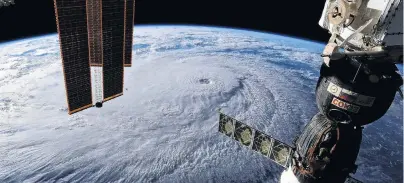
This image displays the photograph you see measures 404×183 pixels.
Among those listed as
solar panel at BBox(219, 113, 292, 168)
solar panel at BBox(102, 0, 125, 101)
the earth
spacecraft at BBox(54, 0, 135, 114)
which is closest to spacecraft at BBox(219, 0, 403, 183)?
solar panel at BBox(219, 113, 292, 168)

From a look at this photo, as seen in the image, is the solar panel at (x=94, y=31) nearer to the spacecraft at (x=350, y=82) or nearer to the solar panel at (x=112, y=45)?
the solar panel at (x=112, y=45)

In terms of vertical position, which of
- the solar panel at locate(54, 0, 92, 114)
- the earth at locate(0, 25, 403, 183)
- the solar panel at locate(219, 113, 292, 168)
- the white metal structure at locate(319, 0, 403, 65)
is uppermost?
the white metal structure at locate(319, 0, 403, 65)

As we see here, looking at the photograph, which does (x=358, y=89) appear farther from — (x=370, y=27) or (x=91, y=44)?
(x=91, y=44)

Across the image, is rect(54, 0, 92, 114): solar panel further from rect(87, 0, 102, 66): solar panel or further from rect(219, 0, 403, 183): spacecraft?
rect(219, 0, 403, 183): spacecraft

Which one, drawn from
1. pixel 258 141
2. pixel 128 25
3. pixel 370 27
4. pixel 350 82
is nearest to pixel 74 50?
pixel 128 25

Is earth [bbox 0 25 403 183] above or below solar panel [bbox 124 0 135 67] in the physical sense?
below

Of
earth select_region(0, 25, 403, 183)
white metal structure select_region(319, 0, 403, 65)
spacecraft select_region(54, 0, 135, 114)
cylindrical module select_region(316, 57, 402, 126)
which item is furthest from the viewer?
earth select_region(0, 25, 403, 183)

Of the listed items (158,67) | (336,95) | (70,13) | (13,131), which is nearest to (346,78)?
(336,95)

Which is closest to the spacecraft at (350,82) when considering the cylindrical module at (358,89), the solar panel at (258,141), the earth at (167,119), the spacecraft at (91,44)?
the cylindrical module at (358,89)
